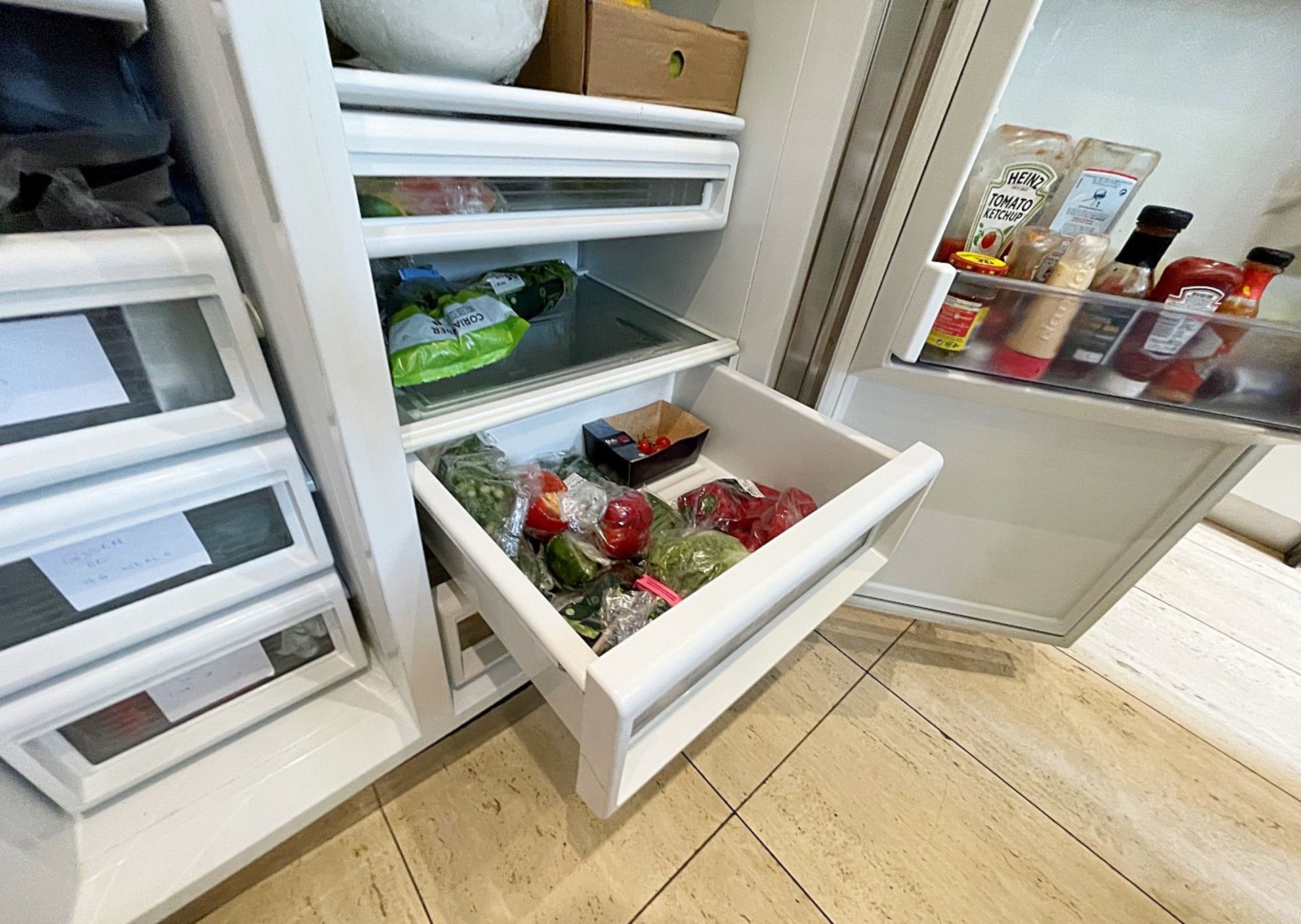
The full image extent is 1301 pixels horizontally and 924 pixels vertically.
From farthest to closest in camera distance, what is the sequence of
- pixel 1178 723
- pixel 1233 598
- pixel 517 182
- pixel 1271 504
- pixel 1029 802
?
pixel 1271 504 < pixel 1233 598 < pixel 1178 723 < pixel 1029 802 < pixel 517 182

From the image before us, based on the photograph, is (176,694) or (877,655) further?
(877,655)

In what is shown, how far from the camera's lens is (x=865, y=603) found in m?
1.04

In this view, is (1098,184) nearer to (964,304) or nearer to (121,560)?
(964,304)

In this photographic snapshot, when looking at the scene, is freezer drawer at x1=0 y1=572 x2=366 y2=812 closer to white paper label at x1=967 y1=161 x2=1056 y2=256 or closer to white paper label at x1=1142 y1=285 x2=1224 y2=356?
white paper label at x1=967 y1=161 x2=1056 y2=256

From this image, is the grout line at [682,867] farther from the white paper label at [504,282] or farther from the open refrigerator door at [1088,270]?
the white paper label at [504,282]

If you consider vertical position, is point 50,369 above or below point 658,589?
above

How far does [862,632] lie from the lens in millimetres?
1180

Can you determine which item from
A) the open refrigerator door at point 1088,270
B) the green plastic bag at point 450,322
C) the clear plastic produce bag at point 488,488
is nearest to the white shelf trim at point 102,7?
the green plastic bag at point 450,322

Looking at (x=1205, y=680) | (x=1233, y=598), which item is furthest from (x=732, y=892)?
(x=1233, y=598)

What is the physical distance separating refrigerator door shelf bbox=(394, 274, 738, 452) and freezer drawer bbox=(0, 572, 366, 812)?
0.26m

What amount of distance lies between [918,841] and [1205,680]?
90 cm

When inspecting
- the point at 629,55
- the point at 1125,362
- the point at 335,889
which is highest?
the point at 629,55

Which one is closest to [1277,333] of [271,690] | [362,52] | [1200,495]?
[1200,495]

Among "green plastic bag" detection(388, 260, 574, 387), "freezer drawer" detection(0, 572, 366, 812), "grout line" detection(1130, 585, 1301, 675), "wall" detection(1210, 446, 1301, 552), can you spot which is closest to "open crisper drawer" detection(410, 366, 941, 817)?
"green plastic bag" detection(388, 260, 574, 387)
